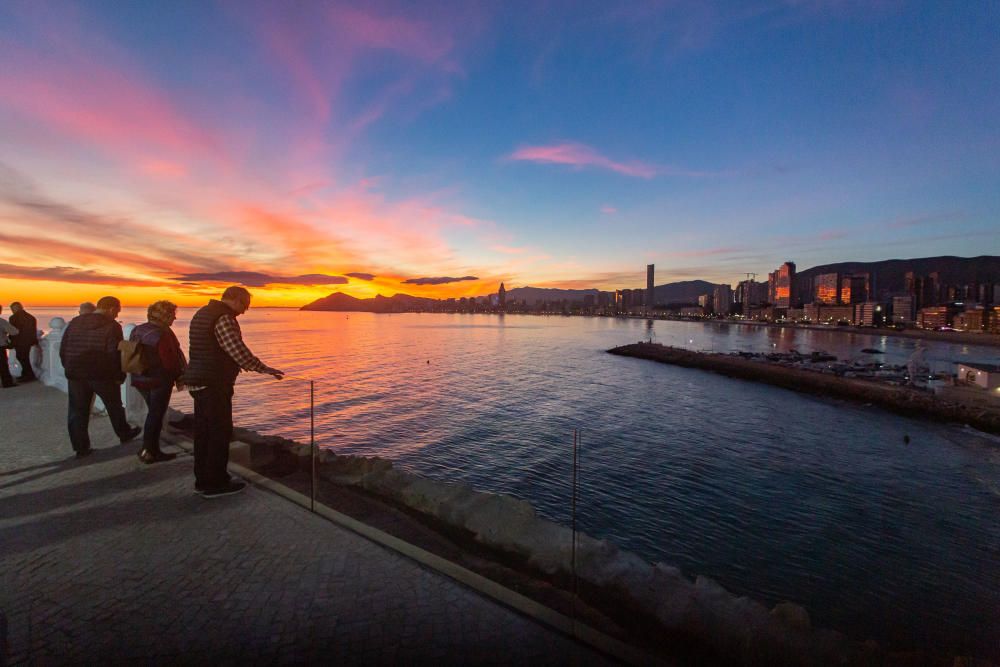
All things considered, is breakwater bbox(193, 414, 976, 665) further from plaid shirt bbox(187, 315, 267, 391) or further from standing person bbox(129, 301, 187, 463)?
plaid shirt bbox(187, 315, 267, 391)

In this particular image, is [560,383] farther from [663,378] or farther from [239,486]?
[239,486]

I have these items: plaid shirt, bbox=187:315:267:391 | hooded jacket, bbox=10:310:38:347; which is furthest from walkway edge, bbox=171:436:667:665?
hooded jacket, bbox=10:310:38:347

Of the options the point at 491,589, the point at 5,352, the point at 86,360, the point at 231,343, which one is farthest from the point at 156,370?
the point at 5,352

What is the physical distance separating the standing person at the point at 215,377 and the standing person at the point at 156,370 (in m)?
1.57

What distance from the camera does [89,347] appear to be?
255 inches

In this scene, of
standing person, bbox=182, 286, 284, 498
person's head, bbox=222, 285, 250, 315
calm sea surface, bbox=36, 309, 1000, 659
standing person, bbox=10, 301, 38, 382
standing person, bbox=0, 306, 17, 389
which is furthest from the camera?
standing person, bbox=10, 301, 38, 382

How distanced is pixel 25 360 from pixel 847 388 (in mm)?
50942

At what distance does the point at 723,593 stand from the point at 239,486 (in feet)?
19.4

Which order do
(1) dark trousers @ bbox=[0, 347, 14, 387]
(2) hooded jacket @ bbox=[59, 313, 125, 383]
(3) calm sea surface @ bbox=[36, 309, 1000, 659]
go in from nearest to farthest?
(2) hooded jacket @ bbox=[59, 313, 125, 383] < (3) calm sea surface @ bbox=[36, 309, 1000, 659] < (1) dark trousers @ bbox=[0, 347, 14, 387]

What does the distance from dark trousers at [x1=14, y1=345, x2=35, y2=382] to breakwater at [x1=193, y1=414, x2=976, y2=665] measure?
1343 centimetres

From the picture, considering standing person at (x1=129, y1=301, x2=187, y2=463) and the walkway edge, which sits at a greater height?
standing person at (x1=129, y1=301, x2=187, y2=463)

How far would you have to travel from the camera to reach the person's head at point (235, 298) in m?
5.10

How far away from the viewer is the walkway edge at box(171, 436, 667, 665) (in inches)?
117

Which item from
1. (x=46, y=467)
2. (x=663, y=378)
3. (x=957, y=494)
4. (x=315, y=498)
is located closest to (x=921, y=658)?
(x=315, y=498)
